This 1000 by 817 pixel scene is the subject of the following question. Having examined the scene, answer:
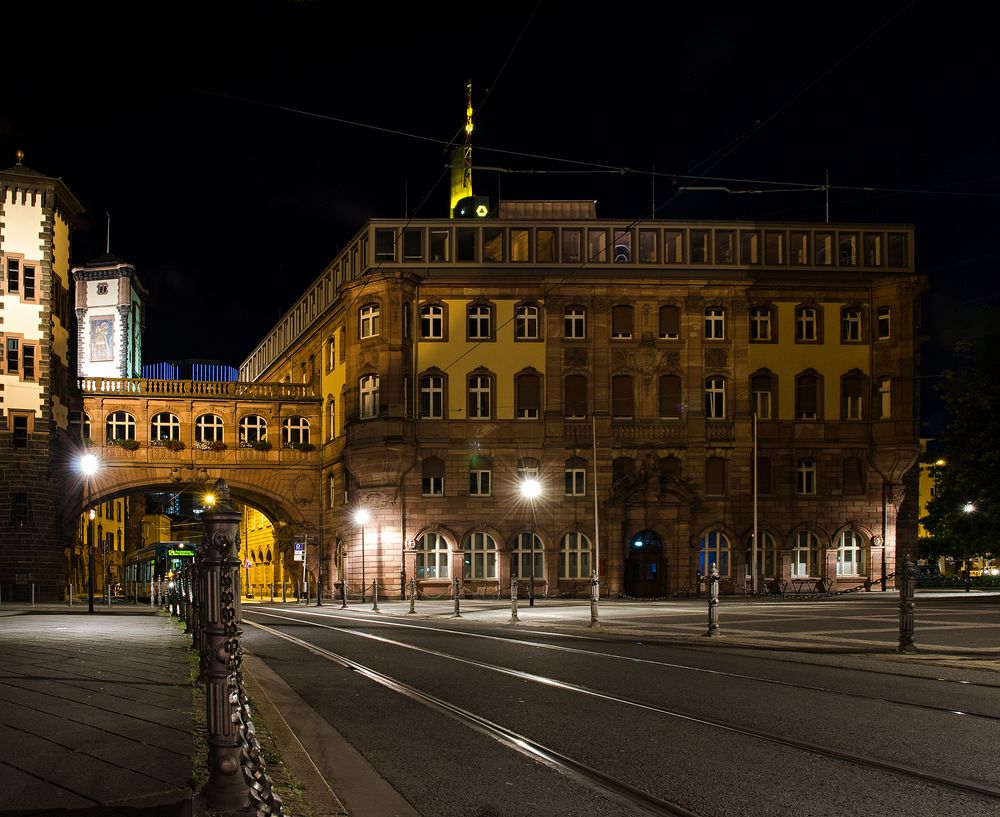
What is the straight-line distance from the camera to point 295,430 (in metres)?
59.1

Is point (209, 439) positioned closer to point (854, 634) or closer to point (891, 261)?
point (891, 261)

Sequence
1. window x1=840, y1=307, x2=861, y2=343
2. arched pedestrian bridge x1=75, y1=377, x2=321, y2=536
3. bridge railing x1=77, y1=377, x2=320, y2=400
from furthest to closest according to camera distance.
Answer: bridge railing x1=77, y1=377, x2=320, y2=400 < arched pedestrian bridge x1=75, y1=377, x2=321, y2=536 < window x1=840, y1=307, x2=861, y2=343

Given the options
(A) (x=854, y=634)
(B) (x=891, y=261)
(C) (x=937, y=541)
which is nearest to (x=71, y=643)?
(A) (x=854, y=634)

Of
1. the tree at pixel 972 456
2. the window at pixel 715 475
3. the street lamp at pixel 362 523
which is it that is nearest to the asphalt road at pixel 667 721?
the tree at pixel 972 456

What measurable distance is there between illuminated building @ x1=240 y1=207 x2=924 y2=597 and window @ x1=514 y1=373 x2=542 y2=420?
2.8 inches

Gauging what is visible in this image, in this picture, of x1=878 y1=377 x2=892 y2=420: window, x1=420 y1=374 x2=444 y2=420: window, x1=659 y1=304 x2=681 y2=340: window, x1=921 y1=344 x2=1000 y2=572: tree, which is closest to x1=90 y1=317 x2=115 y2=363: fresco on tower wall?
x1=420 y1=374 x2=444 y2=420: window

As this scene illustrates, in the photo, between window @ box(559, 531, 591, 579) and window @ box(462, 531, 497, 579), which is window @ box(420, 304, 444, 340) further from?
window @ box(559, 531, 591, 579)

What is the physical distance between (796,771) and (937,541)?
71651mm

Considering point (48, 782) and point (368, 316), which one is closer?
point (48, 782)

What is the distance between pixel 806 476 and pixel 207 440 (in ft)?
94.8

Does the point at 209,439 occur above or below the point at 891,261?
below

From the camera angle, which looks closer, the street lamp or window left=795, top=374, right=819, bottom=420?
the street lamp

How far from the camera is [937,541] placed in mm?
73938

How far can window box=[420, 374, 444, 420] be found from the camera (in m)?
51.2
